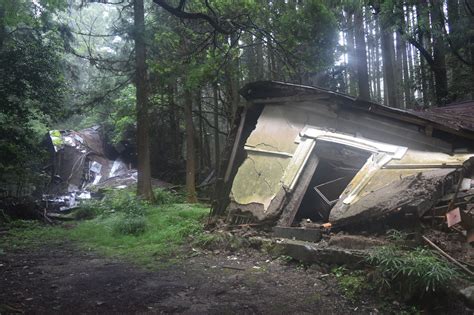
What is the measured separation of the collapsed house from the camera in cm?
625

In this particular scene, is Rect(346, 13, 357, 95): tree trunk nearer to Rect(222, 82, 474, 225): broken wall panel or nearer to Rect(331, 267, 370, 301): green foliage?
Rect(222, 82, 474, 225): broken wall panel

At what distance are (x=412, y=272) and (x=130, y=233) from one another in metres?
6.51

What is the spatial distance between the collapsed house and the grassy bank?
47.1 inches

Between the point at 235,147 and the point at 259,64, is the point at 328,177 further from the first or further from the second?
the point at 259,64

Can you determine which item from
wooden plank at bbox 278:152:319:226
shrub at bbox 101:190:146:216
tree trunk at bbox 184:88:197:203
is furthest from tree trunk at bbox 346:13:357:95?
shrub at bbox 101:190:146:216

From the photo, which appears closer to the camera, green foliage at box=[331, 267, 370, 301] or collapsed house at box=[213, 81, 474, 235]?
green foliage at box=[331, 267, 370, 301]

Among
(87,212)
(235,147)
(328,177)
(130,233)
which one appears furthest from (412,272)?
(87,212)

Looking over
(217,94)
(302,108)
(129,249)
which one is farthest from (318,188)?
(217,94)

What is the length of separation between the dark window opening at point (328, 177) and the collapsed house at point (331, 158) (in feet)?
0.06

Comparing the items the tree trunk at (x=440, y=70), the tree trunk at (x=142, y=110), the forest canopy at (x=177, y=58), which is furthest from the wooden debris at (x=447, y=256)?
the tree trunk at (x=440, y=70)

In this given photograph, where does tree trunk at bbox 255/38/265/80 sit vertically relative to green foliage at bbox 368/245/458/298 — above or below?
above

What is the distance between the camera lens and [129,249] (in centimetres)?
790

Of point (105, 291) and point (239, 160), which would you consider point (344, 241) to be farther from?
point (239, 160)

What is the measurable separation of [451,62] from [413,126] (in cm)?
1377
